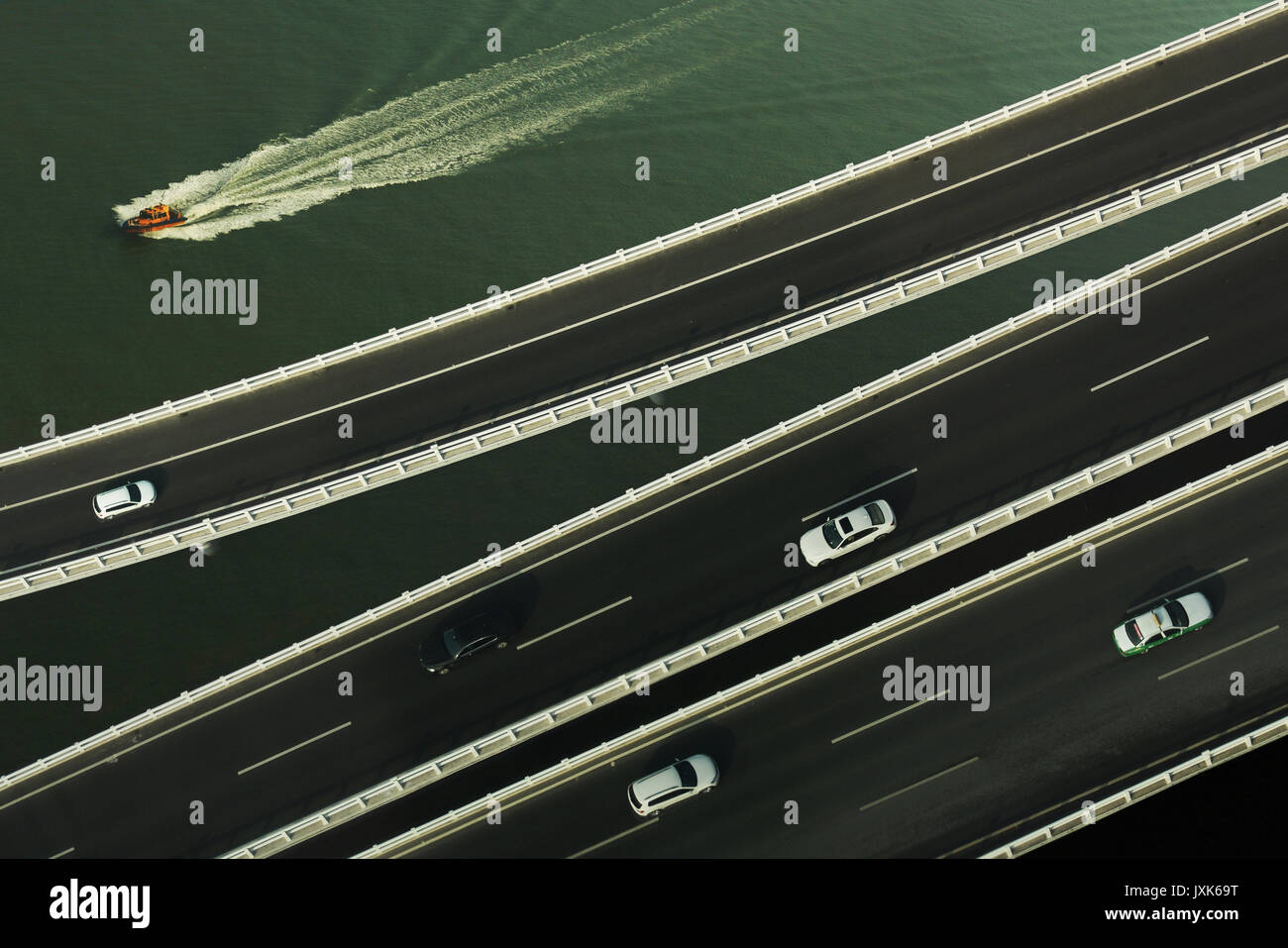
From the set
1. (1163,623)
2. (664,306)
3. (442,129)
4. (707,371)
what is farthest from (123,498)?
(1163,623)

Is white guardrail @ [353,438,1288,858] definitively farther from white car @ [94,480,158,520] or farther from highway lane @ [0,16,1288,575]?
white car @ [94,480,158,520]

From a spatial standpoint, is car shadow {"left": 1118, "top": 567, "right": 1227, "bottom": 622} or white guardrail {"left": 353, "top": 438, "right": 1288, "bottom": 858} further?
car shadow {"left": 1118, "top": 567, "right": 1227, "bottom": 622}

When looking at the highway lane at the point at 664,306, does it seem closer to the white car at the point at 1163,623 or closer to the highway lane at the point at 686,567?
the highway lane at the point at 686,567

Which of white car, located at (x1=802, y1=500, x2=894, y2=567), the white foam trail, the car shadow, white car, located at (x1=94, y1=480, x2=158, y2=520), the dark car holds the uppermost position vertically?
the white foam trail

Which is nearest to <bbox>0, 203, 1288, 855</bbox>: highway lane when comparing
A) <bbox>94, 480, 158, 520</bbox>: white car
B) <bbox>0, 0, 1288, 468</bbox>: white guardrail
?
<bbox>94, 480, 158, 520</bbox>: white car

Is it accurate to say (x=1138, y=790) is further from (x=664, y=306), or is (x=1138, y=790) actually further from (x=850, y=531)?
(x=664, y=306)

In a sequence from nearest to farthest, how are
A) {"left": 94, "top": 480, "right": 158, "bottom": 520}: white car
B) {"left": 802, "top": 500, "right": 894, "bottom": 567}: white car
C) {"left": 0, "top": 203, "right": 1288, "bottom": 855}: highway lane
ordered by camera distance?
{"left": 0, "top": 203, "right": 1288, "bottom": 855}: highway lane < {"left": 802, "top": 500, "right": 894, "bottom": 567}: white car < {"left": 94, "top": 480, "right": 158, "bottom": 520}: white car

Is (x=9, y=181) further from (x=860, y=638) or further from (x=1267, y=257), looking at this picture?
(x=1267, y=257)
